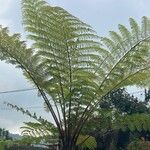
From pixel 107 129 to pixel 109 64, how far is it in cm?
142

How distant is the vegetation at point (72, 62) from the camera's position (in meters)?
8.52

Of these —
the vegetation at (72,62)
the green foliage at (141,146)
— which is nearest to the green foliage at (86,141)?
the vegetation at (72,62)

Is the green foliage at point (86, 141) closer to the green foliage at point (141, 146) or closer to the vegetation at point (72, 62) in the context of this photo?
the vegetation at point (72, 62)

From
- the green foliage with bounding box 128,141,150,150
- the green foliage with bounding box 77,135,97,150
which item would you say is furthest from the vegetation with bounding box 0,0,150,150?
the green foliage with bounding box 128,141,150,150

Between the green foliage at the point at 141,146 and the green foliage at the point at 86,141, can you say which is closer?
the green foliage at the point at 86,141

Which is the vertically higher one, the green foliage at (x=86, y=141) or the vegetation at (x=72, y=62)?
the vegetation at (x=72, y=62)

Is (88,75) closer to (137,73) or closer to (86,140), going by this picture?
(137,73)

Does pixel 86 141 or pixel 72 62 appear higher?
pixel 72 62

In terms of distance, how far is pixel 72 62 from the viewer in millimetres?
8609

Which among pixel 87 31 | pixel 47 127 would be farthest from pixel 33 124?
pixel 87 31

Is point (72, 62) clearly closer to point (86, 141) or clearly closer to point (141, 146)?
point (86, 141)

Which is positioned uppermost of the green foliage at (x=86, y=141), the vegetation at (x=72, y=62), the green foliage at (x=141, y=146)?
the vegetation at (x=72, y=62)

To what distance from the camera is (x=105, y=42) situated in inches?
349

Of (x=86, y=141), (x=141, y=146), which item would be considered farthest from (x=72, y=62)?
(x=141, y=146)
